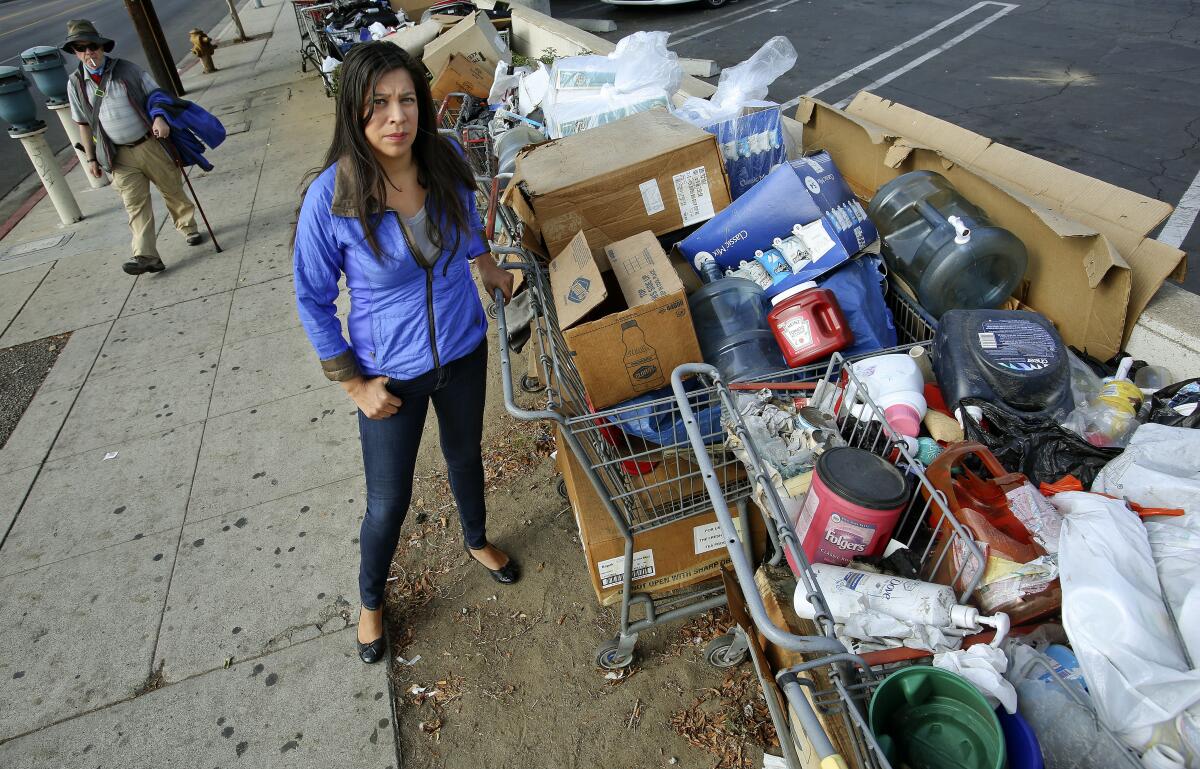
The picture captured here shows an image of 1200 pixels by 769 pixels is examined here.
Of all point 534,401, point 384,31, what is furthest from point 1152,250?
point 384,31

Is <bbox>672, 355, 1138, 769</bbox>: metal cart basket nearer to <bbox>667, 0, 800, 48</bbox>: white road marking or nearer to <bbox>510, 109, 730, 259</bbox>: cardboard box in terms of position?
<bbox>510, 109, 730, 259</bbox>: cardboard box

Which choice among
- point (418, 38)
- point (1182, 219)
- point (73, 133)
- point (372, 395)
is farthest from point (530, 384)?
point (73, 133)

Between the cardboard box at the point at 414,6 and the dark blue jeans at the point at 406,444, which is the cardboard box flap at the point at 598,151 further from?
the cardboard box at the point at 414,6

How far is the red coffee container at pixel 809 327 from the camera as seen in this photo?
2525 mm

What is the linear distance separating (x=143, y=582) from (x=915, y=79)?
8626 mm

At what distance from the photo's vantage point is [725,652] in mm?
2713

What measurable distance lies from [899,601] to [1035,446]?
917 millimetres

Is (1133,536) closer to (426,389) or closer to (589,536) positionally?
(589,536)

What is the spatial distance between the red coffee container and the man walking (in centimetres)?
560

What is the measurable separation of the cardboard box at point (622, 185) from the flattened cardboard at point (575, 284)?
0.72ft

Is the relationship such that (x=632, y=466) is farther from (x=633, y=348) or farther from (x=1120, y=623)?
(x=1120, y=623)

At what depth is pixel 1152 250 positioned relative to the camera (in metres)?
2.53

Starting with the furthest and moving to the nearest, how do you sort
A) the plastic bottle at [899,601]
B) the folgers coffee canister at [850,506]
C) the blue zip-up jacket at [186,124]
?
1. the blue zip-up jacket at [186,124]
2. the folgers coffee canister at [850,506]
3. the plastic bottle at [899,601]

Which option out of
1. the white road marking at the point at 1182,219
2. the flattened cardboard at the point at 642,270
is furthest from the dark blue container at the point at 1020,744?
the white road marking at the point at 1182,219
